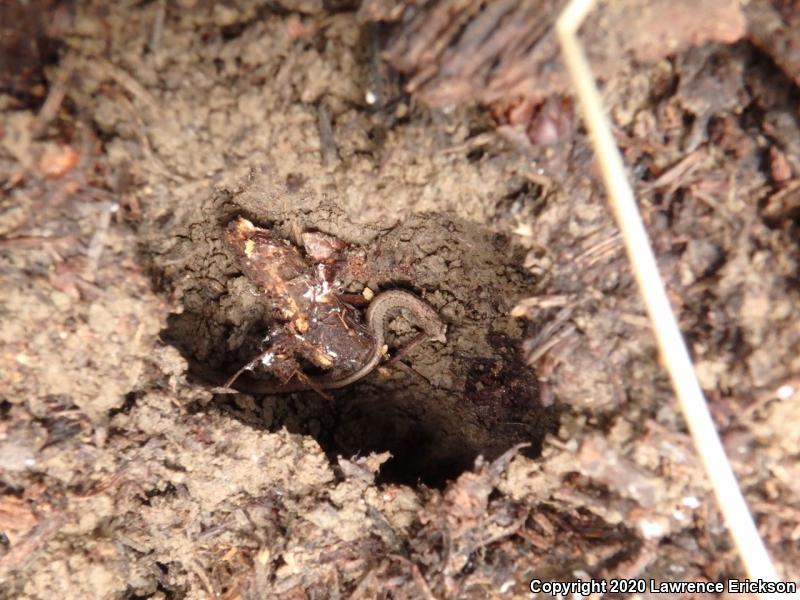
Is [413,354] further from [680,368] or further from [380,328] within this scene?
[680,368]

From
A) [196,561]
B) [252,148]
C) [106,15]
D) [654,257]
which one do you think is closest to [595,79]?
[654,257]

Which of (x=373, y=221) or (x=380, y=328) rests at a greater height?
(x=373, y=221)

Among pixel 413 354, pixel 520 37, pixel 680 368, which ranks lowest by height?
pixel 413 354

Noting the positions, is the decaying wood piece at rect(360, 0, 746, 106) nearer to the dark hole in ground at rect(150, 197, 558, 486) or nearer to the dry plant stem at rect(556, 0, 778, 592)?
the dry plant stem at rect(556, 0, 778, 592)

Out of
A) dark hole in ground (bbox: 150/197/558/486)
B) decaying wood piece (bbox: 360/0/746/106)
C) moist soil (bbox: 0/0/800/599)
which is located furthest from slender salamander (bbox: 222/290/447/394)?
decaying wood piece (bbox: 360/0/746/106)

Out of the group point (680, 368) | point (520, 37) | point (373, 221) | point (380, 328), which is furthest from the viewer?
point (380, 328)

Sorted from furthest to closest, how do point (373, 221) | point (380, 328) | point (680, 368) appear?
point (380, 328) → point (373, 221) → point (680, 368)

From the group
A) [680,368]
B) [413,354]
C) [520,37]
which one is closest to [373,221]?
[413,354]

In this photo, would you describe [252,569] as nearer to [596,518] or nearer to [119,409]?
[119,409]
